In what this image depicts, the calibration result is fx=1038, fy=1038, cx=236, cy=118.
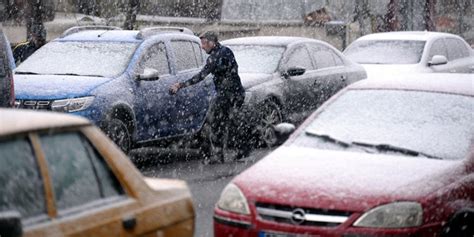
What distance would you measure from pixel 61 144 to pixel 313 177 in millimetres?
2369

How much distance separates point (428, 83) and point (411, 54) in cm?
1080

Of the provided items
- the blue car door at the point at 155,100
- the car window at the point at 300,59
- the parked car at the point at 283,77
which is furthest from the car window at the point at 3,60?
the car window at the point at 300,59

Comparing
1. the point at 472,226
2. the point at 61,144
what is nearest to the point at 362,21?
the point at 472,226

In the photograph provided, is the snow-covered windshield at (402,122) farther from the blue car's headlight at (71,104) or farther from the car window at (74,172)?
the blue car's headlight at (71,104)

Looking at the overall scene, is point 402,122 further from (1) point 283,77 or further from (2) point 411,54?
(2) point 411,54

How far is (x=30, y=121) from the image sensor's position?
4633mm

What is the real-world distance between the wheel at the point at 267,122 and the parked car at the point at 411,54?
12.6ft

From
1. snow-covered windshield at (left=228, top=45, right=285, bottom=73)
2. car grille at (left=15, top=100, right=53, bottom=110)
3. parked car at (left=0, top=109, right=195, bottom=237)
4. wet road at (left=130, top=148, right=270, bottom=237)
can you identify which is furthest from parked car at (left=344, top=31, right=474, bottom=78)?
parked car at (left=0, top=109, right=195, bottom=237)

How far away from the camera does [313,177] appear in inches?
265

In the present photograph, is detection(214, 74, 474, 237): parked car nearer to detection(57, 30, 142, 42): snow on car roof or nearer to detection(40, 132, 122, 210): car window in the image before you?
detection(40, 132, 122, 210): car window

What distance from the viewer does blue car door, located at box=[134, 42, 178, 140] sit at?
12.5 m

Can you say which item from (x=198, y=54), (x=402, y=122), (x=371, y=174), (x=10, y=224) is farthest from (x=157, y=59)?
(x=10, y=224)

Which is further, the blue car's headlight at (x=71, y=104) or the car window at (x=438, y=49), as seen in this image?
the car window at (x=438, y=49)

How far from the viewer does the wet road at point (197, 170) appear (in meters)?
10.2
